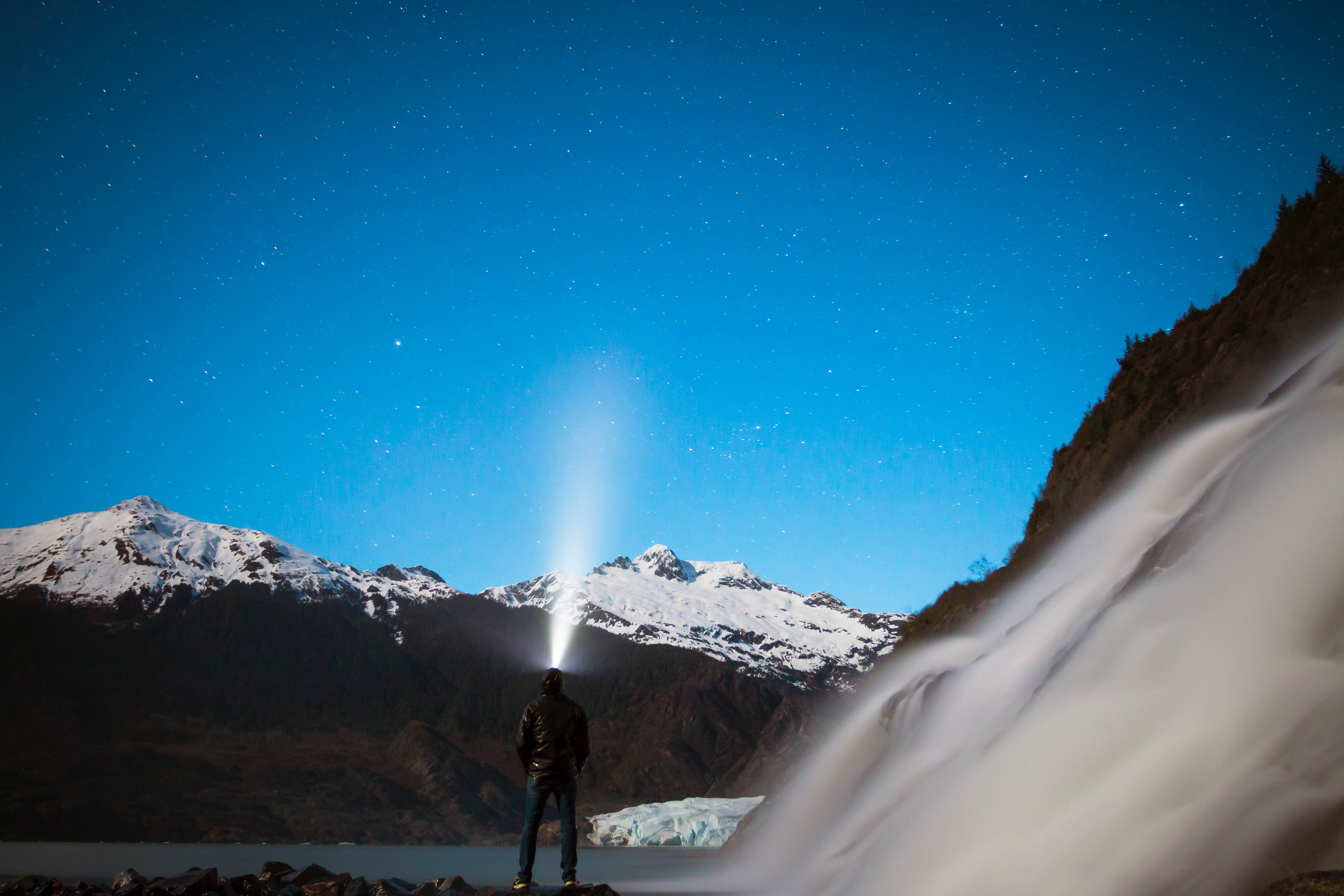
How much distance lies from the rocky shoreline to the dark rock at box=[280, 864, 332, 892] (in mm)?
15

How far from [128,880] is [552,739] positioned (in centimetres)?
948

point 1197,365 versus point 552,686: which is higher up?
point 1197,365

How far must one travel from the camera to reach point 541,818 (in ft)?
38.4

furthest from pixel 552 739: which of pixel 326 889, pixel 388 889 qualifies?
pixel 326 889

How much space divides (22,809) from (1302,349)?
21185cm

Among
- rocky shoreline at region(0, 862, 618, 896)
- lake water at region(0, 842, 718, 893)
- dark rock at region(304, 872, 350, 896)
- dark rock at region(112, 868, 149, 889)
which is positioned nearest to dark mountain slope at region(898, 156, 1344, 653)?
lake water at region(0, 842, 718, 893)

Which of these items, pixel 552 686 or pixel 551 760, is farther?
pixel 552 686

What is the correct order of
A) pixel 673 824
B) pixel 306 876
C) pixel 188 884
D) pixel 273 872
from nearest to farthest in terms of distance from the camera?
1. pixel 188 884
2. pixel 306 876
3. pixel 273 872
4. pixel 673 824

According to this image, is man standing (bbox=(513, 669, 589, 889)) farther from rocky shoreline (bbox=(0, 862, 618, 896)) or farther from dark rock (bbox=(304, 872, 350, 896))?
dark rock (bbox=(304, 872, 350, 896))

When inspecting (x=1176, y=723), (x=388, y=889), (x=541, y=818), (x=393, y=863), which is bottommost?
(x=393, y=863)

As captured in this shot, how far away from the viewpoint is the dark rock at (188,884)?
1252cm

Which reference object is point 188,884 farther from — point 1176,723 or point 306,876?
point 1176,723

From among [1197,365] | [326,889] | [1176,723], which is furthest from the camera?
[1197,365]

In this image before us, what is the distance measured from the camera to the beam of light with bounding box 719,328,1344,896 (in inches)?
287
